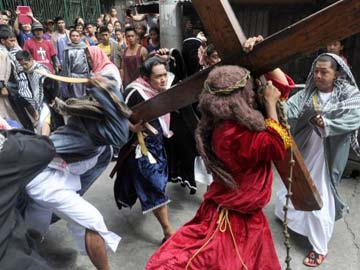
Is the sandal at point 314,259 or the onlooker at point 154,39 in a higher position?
the onlooker at point 154,39

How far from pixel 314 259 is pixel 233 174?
1522mm

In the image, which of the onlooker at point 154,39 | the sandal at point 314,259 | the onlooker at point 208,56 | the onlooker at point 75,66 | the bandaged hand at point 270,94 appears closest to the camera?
the bandaged hand at point 270,94

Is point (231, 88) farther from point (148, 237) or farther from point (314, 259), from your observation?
point (148, 237)

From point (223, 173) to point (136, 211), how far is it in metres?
2.08

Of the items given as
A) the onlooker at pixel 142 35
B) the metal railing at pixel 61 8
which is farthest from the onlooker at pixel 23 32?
the metal railing at pixel 61 8

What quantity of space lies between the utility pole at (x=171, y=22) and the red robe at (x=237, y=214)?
13.3 ft

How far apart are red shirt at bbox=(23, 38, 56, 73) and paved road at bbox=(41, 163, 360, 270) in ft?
13.0

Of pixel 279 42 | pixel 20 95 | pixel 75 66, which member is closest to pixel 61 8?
pixel 75 66

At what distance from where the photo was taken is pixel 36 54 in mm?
7164

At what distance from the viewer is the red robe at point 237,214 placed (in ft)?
5.95

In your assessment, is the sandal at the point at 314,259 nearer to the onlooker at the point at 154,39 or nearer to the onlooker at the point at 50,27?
the onlooker at the point at 154,39

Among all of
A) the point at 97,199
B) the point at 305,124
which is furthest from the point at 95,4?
the point at 305,124

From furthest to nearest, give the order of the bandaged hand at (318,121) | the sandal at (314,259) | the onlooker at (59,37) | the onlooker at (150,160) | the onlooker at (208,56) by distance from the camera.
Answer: the onlooker at (59,37) → the onlooker at (208,56) → the onlooker at (150,160) → the sandal at (314,259) → the bandaged hand at (318,121)

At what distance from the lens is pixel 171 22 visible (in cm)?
566
